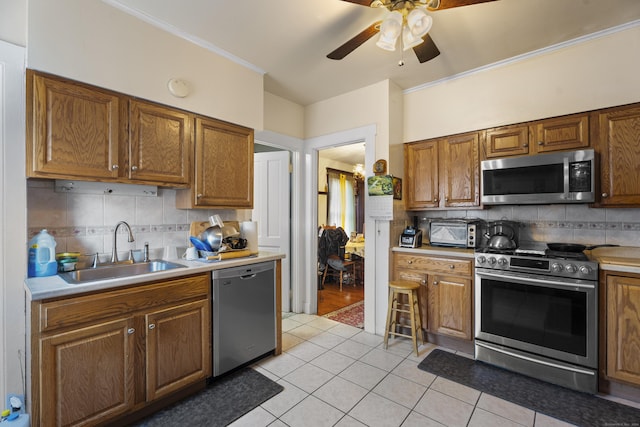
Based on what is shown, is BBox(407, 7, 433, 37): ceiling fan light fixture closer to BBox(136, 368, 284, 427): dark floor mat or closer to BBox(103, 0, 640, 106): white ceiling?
BBox(103, 0, 640, 106): white ceiling

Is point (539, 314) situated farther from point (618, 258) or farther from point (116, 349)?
point (116, 349)

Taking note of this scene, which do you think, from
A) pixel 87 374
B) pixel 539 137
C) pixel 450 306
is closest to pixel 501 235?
pixel 450 306

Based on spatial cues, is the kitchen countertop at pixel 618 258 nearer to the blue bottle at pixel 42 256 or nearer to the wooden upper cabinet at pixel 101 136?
the wooden upper cabinet at pixel 101 136

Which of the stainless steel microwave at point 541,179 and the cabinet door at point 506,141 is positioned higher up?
the cabinet door at point 506,141

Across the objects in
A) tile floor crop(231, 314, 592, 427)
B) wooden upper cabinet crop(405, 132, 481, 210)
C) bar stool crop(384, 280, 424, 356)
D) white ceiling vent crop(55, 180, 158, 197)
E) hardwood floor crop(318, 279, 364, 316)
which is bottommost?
hardwood floor crop(318, 279, 364, 316)

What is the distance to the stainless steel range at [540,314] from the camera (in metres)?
1.97

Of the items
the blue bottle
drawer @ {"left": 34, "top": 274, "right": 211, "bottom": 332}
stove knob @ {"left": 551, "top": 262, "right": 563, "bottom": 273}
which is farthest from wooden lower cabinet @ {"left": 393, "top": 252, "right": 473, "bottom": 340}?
the blue bottle

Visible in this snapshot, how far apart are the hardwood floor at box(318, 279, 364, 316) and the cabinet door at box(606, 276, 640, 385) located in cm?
257

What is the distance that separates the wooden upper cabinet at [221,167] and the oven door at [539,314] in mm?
2157

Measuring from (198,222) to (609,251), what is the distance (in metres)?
3.29

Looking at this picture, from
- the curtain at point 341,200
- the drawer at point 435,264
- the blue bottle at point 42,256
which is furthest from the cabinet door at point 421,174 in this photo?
the curtain at point 341,200

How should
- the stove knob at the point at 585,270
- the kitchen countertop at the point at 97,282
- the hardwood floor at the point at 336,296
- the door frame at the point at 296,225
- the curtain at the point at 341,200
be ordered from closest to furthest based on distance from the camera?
the kitchen countertop at the point at 97,282 < the stove knob at the point at 585,270 < the door frame at the point at 296,225 < the hardwood floor at the point at 336,296 < the curtain at the point at 341,200

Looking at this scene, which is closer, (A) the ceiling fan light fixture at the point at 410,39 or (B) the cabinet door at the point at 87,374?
(B) the cabinet door at the point at 87,374

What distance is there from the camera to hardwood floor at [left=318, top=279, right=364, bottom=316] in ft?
12.7
